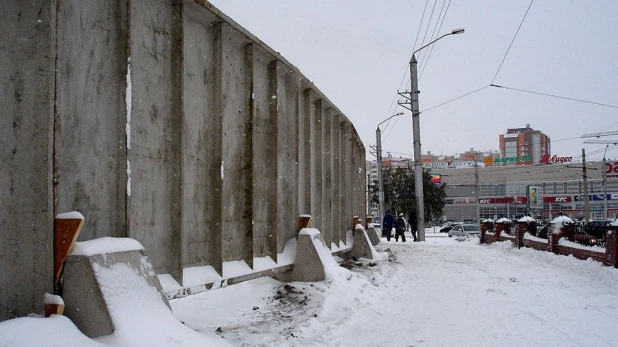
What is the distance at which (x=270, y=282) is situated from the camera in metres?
7.72

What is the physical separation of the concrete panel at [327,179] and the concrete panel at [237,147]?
12.3 feet

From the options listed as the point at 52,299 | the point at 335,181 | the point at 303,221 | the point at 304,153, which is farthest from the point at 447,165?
the point at 52,299

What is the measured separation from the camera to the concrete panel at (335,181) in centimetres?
1116

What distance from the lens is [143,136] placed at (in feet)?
14.8

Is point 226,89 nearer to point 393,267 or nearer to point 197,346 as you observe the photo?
point 197,346

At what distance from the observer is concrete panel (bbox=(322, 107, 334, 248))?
1023cm

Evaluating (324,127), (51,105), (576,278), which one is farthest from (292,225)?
(576,278)

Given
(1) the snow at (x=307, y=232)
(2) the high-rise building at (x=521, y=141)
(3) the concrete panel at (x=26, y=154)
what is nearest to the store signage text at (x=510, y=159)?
(2) the high-rise building at (x=521, y=141)

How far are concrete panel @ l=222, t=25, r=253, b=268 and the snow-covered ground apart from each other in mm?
871

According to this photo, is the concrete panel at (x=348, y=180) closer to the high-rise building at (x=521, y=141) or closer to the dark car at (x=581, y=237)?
the dark car at (x=581, y=237)

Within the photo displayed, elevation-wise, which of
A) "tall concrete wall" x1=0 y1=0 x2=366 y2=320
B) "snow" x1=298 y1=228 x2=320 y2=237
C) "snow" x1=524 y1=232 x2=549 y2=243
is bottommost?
"snow" x1=524 y1=232 x2=549 y2=243

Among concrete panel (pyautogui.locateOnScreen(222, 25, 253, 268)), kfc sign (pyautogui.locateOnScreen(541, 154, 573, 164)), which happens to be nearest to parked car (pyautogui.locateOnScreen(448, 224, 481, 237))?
concrete panel (pyautogui.locateOnScreen(222, 25, 253, 268))

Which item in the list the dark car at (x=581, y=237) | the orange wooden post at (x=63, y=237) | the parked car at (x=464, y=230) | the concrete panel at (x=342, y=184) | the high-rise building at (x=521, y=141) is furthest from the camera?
the high-rise building at (x=521, y=141)

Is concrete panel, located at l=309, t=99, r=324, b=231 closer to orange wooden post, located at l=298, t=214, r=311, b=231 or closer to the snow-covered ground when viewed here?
orange wooden post, located at l=298, t=214, r=311, b=231
